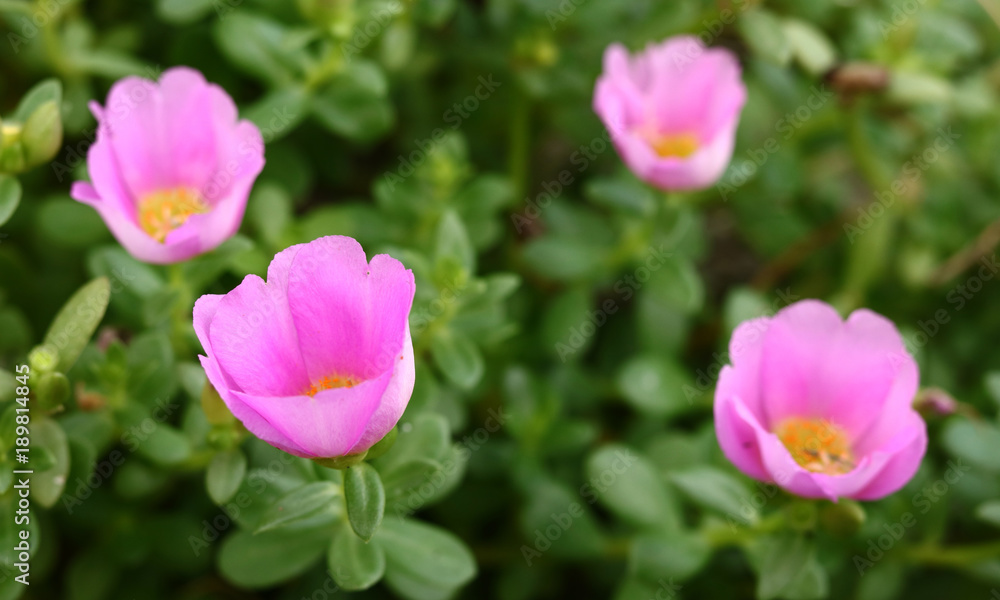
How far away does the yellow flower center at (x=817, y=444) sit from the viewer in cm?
149

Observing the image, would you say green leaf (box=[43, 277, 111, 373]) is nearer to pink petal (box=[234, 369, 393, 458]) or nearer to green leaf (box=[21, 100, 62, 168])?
green leaf (box=[21, 100, 62, 168])

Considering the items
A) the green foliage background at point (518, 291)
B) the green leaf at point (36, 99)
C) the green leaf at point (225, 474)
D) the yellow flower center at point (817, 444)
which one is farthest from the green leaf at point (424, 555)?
the green leaf at point (36, 99)

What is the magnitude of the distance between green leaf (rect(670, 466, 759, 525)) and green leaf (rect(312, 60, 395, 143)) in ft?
3.31

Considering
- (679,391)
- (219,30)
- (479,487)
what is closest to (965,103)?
(679,391)

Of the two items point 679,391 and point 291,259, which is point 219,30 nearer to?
point 291,259

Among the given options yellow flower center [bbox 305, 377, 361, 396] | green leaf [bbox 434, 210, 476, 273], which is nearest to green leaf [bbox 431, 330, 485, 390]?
green leaf [bbox 434, 210, 476, 273]

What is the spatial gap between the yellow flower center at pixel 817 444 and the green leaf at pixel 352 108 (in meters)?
1.09

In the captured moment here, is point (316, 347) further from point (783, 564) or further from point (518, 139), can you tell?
point (518, 139)

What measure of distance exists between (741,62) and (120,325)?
2.02m

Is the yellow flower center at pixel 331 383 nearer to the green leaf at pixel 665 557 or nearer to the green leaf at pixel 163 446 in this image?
the green leaf at pixel 163 446

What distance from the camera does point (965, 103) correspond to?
2.35 m

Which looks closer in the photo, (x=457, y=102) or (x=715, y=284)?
(x=457, y=102)

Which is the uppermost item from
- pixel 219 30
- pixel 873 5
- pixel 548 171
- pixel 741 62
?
pixel 219 30

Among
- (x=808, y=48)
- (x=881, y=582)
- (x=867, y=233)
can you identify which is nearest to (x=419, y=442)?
(x=881, y=582)
